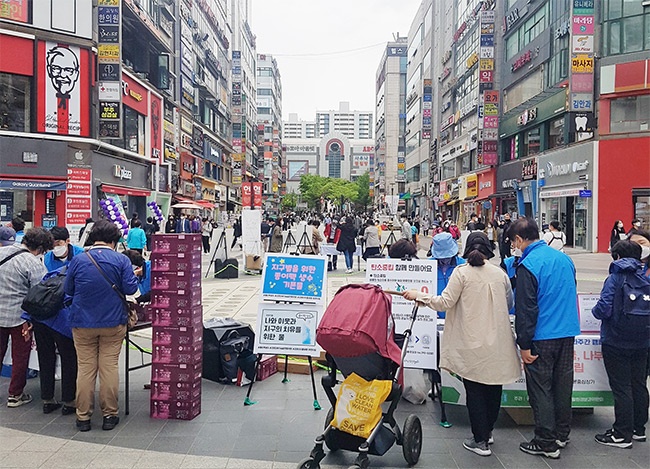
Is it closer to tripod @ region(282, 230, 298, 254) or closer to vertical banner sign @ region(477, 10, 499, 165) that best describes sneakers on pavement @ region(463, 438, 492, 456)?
tripod @ region(282, 230, 298, 254)

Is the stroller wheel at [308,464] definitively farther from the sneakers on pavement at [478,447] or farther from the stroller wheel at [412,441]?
the sneakers on pavement at [478,447]

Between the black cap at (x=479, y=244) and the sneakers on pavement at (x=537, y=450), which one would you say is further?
the black cap at (x=479, y=244)

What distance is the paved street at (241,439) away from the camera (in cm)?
451

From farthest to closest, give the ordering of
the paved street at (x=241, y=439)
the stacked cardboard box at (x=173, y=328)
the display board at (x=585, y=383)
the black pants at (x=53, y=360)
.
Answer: the black pants at (x=53, y=360)
the stacked cardboard box at (x=173, y=328)
the display board at (x=585, y=383)
the paved street at (x=241, y=439)

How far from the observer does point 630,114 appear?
25781 millimetres

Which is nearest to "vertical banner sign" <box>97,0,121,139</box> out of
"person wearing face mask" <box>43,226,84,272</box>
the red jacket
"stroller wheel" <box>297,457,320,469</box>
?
the red jacket

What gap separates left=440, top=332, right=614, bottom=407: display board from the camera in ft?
17.3

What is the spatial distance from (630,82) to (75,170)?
24470 millimetres

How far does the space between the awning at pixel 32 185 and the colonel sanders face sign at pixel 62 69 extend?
3.84m

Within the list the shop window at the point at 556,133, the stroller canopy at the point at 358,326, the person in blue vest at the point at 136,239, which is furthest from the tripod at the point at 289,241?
the shop window at the point at 556,133

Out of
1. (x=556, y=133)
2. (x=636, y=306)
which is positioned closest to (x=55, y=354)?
(x=636, y=306)

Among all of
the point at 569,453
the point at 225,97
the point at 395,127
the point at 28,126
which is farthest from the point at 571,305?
the point at 395,127

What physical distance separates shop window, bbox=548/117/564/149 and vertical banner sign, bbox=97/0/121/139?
2212 cm

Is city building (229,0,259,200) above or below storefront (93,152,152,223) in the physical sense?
above
